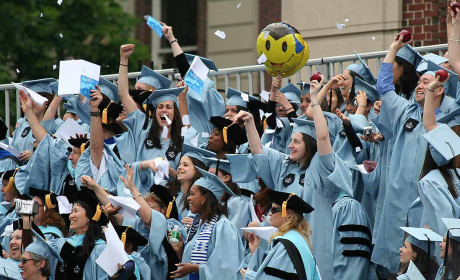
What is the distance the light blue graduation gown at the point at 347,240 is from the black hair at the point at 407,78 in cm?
123

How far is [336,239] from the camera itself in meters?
11.2

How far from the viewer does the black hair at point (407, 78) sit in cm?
1170

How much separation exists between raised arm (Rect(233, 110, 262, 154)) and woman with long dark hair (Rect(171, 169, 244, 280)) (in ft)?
1.48

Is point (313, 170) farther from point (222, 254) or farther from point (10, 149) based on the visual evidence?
point (10, 149)

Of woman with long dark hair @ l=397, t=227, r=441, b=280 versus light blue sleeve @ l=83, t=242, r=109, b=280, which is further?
light blue sleeve @ l=83, t=242, r=109, b=280

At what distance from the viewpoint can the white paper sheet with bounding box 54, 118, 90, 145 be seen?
1310 cm

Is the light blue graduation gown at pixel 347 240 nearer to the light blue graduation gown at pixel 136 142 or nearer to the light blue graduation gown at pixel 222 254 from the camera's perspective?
the light blue graduation gown at pixel 222 254

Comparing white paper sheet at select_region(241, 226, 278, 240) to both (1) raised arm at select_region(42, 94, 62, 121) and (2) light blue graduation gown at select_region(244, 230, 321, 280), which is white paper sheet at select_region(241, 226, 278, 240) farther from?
(1) raised arm at select_region(42, 94, 62, 121)

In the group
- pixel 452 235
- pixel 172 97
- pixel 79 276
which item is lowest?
pixel 79 276

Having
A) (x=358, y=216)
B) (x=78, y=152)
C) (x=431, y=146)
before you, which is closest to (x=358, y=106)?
(x=358, y=216)

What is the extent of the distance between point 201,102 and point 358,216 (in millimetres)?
2681

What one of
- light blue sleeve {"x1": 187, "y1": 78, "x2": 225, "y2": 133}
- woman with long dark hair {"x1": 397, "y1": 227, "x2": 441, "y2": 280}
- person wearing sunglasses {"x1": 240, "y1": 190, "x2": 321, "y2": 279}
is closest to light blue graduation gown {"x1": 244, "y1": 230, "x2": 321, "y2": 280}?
person wearing sunglasses {"x1": 240, "y1": 190, "x2": 321, "y2": 279}

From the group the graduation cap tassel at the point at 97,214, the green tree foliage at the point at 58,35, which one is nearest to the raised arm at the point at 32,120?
the graduation cap tassel at the point at 97,214

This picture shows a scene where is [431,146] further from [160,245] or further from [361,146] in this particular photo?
[160,245]
